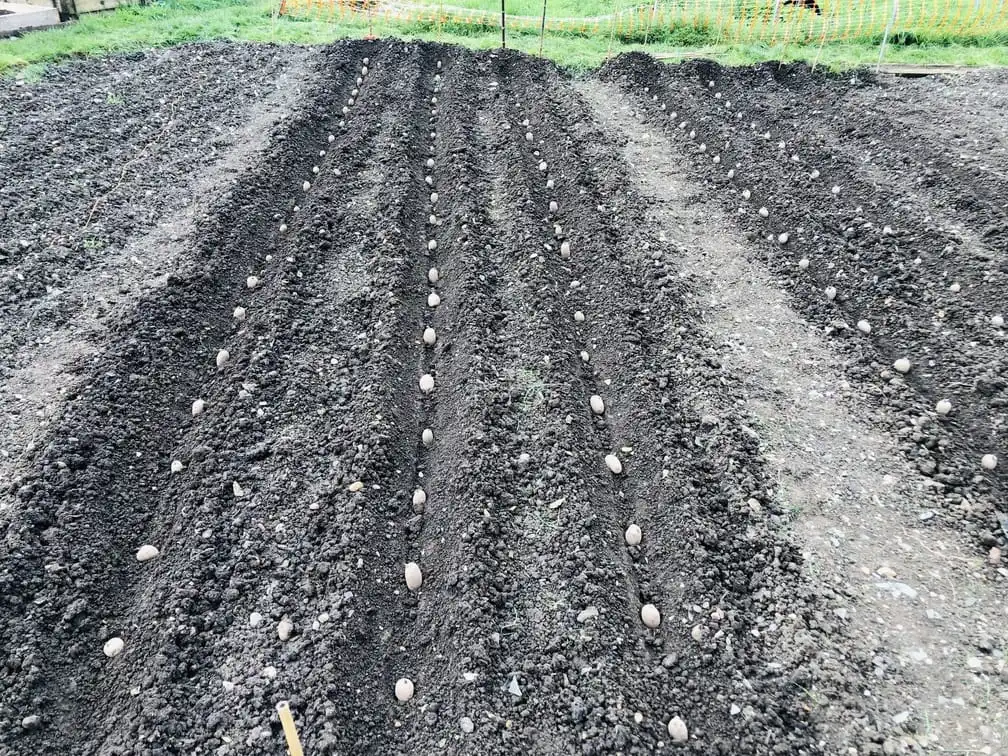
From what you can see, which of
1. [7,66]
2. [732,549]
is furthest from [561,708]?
[7,66]

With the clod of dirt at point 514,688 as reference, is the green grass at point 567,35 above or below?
above

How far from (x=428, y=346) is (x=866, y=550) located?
3.23 meters

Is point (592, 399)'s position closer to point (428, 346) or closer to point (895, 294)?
point (428, 346)

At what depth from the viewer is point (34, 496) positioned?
12.1ft

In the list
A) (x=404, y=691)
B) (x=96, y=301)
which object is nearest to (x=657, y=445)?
(x=404, y=691)

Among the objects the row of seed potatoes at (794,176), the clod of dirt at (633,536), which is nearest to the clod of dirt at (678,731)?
the clod of dirt at (633,536)

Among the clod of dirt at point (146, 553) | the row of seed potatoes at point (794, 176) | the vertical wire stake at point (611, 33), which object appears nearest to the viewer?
the clod of dirt at point (146, 553)

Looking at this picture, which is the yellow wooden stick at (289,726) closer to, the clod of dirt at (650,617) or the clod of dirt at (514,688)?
the clod of dirt at (514,688)

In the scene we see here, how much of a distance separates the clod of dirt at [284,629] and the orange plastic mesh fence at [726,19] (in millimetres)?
12058

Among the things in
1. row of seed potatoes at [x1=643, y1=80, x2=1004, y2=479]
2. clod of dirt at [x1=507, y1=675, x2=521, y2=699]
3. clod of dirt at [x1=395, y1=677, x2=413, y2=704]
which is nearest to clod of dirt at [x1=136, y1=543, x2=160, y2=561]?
clod of dirt at [x1=395, y1=677, x2=413, y2=704]

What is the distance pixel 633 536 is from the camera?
368 centimetres

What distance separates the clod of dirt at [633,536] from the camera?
368 cm

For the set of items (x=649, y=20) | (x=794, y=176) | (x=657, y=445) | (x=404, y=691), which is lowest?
(x=404, y=691)

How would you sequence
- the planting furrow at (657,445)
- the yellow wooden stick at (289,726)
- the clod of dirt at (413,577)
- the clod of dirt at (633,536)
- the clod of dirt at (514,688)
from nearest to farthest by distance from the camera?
the yellow wooden stick at (289,726) → the clod of dirt at (514,688) → the planting furrow at (657,445) → the clod of dirt at (413,577) → the clod of dirt at (633,536)
